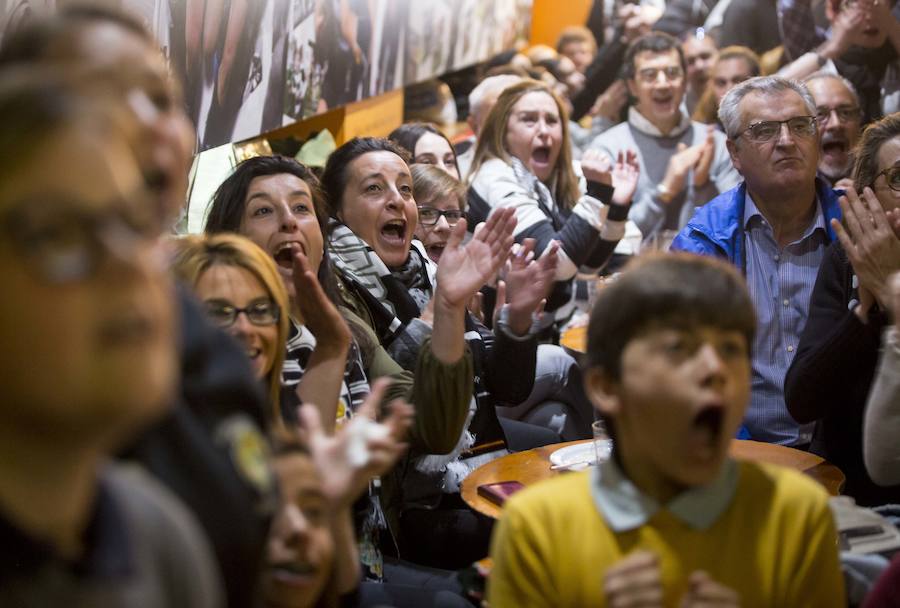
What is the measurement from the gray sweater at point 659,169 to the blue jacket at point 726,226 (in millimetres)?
2226

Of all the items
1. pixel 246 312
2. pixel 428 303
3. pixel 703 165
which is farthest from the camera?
pixel 703 165

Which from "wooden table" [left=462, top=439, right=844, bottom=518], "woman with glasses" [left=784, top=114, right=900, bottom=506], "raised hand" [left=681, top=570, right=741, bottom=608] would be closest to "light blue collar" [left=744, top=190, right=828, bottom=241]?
"woman with glasses" [left=784, top=114, right=900, bottom=506]

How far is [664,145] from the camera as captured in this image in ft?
19.4

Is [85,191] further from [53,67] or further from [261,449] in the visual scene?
[261,449]

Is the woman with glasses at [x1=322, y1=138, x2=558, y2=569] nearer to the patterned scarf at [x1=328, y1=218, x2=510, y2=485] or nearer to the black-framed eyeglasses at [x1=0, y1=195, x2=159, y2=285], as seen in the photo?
the patterned scarf at [x1=328, y1=218, x2=510, y2=485]

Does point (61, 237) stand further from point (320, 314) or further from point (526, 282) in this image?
point (526, 282)

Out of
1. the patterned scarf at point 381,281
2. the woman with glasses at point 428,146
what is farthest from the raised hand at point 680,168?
the patterned scarf at point 381,281

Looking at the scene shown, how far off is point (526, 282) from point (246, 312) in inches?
40.2

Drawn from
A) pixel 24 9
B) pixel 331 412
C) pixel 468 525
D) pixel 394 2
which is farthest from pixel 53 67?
pixel 394 2

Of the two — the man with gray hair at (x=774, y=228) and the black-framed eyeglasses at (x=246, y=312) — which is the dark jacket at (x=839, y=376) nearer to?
the man with gray hair at (x=774, y=228)

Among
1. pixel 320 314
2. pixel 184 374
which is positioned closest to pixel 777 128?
pixel 320 314

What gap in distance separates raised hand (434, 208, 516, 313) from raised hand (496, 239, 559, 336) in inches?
7.1

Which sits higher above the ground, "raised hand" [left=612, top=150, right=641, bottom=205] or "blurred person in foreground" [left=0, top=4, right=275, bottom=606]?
"blurred person in foreground" [left=0, top=4, right=275, bottom=606]

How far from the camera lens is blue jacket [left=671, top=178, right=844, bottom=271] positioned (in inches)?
125
